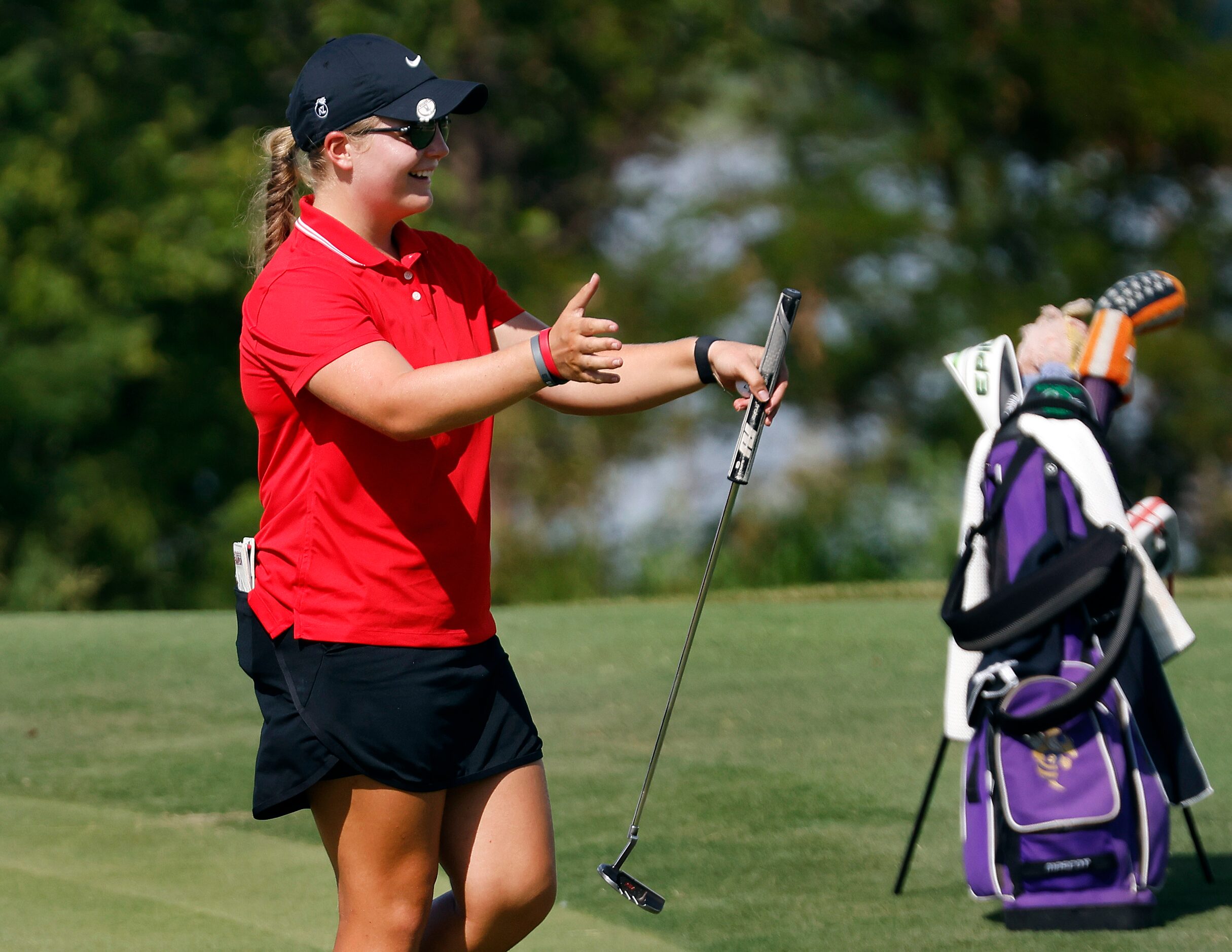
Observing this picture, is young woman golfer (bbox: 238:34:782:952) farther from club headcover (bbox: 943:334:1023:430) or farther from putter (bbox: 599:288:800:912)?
club headcover (bbox: 943:334:1023:430)

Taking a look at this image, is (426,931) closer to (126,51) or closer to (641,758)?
(641,758)

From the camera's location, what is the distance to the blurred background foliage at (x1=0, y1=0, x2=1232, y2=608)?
18.3 metres

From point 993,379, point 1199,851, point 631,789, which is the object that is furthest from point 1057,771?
point 631,789

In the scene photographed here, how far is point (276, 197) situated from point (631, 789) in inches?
140

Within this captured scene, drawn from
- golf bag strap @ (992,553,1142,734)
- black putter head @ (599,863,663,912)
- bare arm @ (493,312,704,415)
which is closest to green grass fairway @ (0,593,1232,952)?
golf bag strap @ (992,553,1142,734)

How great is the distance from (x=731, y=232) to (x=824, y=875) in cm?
1559

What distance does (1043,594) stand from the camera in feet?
13.9

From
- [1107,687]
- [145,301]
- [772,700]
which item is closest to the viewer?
[1107,687]

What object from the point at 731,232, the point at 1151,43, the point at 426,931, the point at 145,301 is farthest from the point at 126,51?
the point at 426,931

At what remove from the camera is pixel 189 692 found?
7812 mm

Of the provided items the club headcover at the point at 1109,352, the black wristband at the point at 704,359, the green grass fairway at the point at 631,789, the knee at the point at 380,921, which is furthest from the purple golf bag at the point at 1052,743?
the knee at the point at 380,921

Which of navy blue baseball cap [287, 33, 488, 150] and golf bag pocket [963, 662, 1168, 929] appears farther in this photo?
golf bag pocket [963, 662, 1168, 929]

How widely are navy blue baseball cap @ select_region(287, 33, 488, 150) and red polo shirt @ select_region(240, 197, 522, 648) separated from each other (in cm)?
16

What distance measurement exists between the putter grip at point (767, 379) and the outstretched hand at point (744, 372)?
0.01 m
